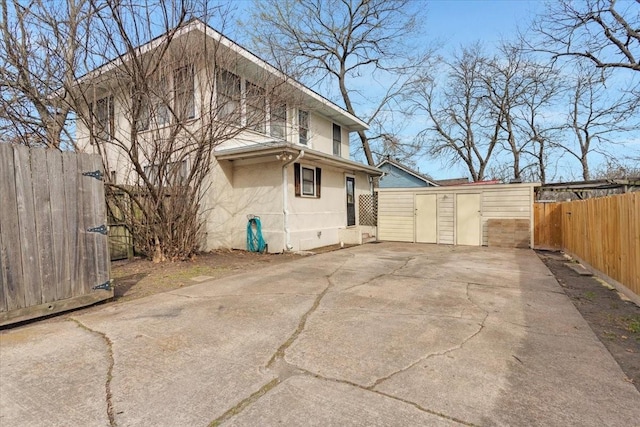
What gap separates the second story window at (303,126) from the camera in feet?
38.7

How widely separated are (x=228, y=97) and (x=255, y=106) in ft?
2.13

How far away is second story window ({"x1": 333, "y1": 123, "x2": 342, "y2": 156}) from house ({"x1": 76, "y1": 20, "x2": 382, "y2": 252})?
127cm

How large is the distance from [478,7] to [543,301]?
32.8 feet

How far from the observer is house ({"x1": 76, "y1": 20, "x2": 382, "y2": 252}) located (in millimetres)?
6715

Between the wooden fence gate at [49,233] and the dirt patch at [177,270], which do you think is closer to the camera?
the wooden fence gate at [49,233]

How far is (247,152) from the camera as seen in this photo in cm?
842

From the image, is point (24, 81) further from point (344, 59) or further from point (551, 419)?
Answer: point (344, 59)

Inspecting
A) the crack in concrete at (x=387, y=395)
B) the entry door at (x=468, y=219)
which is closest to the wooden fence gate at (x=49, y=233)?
the crack in concrete at (x=387, y=395)

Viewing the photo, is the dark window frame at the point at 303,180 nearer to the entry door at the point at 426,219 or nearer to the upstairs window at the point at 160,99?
the upstairs window at the point at 160,99

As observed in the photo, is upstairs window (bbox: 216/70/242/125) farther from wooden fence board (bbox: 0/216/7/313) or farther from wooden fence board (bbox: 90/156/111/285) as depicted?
wooden fence board (bbox: 0/216/7/313)

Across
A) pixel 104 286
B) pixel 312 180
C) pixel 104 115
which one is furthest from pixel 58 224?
pixel 312 180

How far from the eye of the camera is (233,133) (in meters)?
7.48

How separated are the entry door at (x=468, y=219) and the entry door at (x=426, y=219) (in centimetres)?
77

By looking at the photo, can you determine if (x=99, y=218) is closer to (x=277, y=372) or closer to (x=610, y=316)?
(x=277, y=372)
